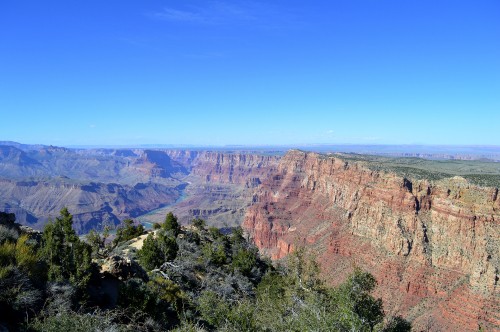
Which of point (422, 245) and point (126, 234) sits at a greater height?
point (126, 234)

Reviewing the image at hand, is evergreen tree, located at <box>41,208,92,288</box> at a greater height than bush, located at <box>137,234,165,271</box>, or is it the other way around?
evergreen tree, located at <box>41,208,92,288</box>

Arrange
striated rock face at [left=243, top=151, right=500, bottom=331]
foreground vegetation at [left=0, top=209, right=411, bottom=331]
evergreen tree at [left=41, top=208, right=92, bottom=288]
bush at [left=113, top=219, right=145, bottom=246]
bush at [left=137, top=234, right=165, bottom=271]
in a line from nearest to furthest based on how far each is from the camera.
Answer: foreground vegetation at [left=0, top=209, right=411, bottom=331] → evergreen tree at [left=41, top=208, right=92, bottom=288] → bush at [left=137, top=234, right=165, bottom=271] → bush at [left=113, top=219, right=145, bottom=246] → striated rock face at [left=243, top=151, right=500, bottom=331]

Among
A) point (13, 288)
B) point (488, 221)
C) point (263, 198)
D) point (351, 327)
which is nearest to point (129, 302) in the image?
point (13, 288)

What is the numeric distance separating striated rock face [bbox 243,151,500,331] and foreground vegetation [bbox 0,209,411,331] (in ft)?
45.2

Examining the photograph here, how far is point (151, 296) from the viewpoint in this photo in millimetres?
20781

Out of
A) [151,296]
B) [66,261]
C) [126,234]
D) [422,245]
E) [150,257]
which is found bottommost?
[422,245]

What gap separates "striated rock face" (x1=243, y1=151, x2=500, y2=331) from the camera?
48.2 m

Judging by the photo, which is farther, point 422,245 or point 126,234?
point 422,245

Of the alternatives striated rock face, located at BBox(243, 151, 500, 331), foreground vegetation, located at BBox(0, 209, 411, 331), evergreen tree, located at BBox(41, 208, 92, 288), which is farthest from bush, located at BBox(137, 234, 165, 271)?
striated rock face, located at BBox(243, 151, 500, 331)

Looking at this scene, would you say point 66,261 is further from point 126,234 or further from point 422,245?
point 422,245

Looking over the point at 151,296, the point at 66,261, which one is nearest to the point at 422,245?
the point at 151,296

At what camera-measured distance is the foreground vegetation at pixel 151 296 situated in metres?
14.9

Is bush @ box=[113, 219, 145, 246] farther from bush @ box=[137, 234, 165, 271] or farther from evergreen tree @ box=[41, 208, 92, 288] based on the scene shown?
evergreen tree @ box=[41, 208, 92, 288]

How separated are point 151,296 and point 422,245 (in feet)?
172
